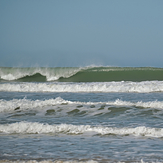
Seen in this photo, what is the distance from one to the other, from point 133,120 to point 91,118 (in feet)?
3.68

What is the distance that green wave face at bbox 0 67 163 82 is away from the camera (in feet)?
88.1

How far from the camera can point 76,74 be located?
28.9m

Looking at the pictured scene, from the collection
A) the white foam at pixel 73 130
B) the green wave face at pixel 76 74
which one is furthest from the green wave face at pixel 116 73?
the white foam at pixel 73 130

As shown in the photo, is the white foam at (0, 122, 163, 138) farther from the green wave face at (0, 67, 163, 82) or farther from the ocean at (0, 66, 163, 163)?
the green wave face at (0, 67, 163, 82)

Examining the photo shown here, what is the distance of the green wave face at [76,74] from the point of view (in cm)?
2686

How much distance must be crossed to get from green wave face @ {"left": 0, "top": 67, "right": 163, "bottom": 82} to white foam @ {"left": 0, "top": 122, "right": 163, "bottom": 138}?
19.4 metres

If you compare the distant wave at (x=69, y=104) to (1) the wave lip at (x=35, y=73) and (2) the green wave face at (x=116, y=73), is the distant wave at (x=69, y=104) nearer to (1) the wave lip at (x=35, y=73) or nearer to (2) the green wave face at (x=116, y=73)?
(1) the wave lip at (x=35, y=73)

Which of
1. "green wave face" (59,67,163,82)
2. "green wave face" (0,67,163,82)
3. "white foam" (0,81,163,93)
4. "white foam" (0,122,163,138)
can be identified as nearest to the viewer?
"white foam" (0,122,163,138)

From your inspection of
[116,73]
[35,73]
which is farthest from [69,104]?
[116,73]

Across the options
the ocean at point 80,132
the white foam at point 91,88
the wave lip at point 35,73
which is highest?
the wave lip at point 35,73

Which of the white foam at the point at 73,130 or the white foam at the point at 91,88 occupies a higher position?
the white foam at the point at 91,88

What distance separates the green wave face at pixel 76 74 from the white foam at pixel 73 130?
763 inches

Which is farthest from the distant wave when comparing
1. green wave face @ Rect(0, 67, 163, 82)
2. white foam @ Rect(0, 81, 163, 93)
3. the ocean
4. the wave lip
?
the wave lip

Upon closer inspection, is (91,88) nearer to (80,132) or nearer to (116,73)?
(80,132)
